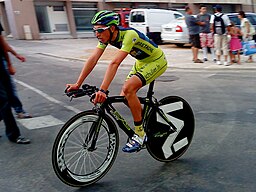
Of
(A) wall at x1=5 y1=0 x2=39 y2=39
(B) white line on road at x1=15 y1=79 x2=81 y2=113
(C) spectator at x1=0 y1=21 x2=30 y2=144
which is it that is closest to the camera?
(C) spectator at x1=0 y1=21 x2=30 y2=144

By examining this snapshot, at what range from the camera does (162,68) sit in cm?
351

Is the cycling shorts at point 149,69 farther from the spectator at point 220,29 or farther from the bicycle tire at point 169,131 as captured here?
the spectator at point 220,29

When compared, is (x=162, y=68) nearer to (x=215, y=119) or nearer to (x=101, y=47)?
(x=101, y=47)

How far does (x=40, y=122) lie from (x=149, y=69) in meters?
2.77

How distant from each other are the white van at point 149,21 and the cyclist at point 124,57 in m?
14.5

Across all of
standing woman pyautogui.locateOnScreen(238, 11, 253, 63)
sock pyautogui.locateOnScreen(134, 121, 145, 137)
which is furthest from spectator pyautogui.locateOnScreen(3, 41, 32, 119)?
standing woman pyautogui.locateOnScreen(238, 11, 253, 63)

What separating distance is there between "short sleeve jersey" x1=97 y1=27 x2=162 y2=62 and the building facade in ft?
64.3

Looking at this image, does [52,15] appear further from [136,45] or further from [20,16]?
[136,45]

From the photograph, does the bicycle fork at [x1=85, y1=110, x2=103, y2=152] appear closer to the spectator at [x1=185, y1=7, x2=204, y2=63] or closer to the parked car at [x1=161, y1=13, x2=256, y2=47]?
the spectator at [x1=185, y1=7, x2=204, y2=63]

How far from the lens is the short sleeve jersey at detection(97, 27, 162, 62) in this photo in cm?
306

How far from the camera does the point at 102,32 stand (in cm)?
306

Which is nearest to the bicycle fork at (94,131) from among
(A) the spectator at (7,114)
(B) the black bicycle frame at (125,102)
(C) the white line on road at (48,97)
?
(B) the black bicycle frame at (125,102)

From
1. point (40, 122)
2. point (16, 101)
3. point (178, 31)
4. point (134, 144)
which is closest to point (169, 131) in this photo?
point (134, 144)

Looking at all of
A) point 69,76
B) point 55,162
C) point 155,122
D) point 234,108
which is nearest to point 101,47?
point 155,122
